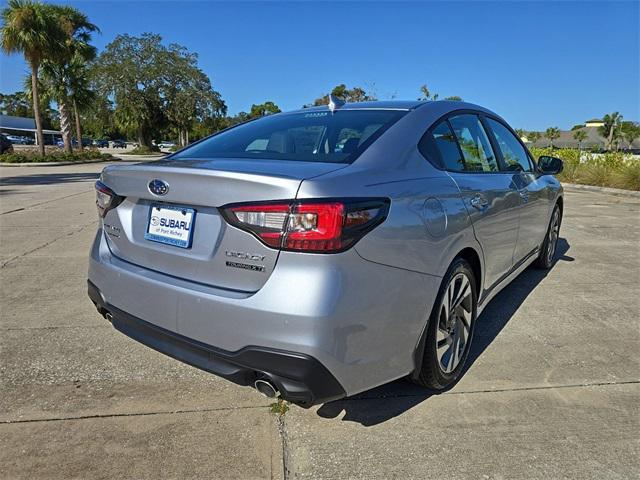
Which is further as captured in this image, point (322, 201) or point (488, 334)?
point (488, 334)

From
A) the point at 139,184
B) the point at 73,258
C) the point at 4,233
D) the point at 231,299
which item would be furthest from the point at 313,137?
the point at 4,233

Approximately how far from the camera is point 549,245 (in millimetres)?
4988

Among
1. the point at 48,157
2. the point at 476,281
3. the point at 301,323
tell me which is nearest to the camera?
the point at 301,323

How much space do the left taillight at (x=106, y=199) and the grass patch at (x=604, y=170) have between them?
15.1m

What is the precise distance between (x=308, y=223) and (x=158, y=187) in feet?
2.67

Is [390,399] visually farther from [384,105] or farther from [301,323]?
[384,105]

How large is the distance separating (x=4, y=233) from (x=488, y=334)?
6476 mm

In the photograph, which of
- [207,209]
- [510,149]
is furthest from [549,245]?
[207,209]

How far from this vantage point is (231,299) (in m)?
1.88

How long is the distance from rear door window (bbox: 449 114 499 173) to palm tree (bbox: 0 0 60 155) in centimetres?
2619

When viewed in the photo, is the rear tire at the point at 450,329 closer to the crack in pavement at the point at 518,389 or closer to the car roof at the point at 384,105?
the crack in pavement at the point at 518,389

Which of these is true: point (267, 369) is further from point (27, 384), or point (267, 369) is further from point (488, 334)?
point (488, 334)

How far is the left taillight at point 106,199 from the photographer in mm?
2418

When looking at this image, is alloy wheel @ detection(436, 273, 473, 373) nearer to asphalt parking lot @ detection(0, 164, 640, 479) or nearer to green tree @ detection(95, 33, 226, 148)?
asphalt parking lot @ detection(0, 164, 640, 479)
